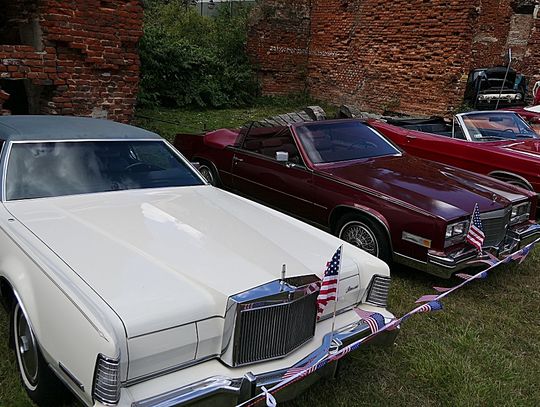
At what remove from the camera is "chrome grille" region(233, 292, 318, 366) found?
225cm

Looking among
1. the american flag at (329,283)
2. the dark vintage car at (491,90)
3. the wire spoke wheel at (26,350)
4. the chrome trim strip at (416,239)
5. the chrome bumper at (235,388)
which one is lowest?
the wire spoke wheel at (26,350)

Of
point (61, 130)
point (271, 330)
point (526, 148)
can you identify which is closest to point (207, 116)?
point (526, 148)

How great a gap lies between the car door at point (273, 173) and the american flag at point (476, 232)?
4.98 ft

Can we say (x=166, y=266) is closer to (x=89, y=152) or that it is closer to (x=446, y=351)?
(x=89, y=152)

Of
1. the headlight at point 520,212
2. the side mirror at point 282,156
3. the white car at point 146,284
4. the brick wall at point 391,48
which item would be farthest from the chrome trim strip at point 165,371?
the brick wall at point 391,48

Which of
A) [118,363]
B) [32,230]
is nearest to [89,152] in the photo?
[32,230]

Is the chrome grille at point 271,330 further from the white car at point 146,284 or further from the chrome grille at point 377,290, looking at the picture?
the chrome grille at point 377,290

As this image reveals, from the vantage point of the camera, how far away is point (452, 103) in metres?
11.5

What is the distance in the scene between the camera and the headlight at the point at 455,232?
3.92m

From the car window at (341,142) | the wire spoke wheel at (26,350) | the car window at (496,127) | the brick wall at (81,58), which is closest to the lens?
the wire spoke wheel at (26,350)

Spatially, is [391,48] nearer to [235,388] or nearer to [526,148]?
[526,148]

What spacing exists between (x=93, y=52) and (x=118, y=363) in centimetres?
611

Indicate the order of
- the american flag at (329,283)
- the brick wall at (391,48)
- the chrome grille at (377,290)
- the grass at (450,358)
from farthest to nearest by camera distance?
the brick wall at (391,48), the chrome grille at (377,290), the grass at (450,358), the american flag at (329,283)

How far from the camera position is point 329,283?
8.50 ft
